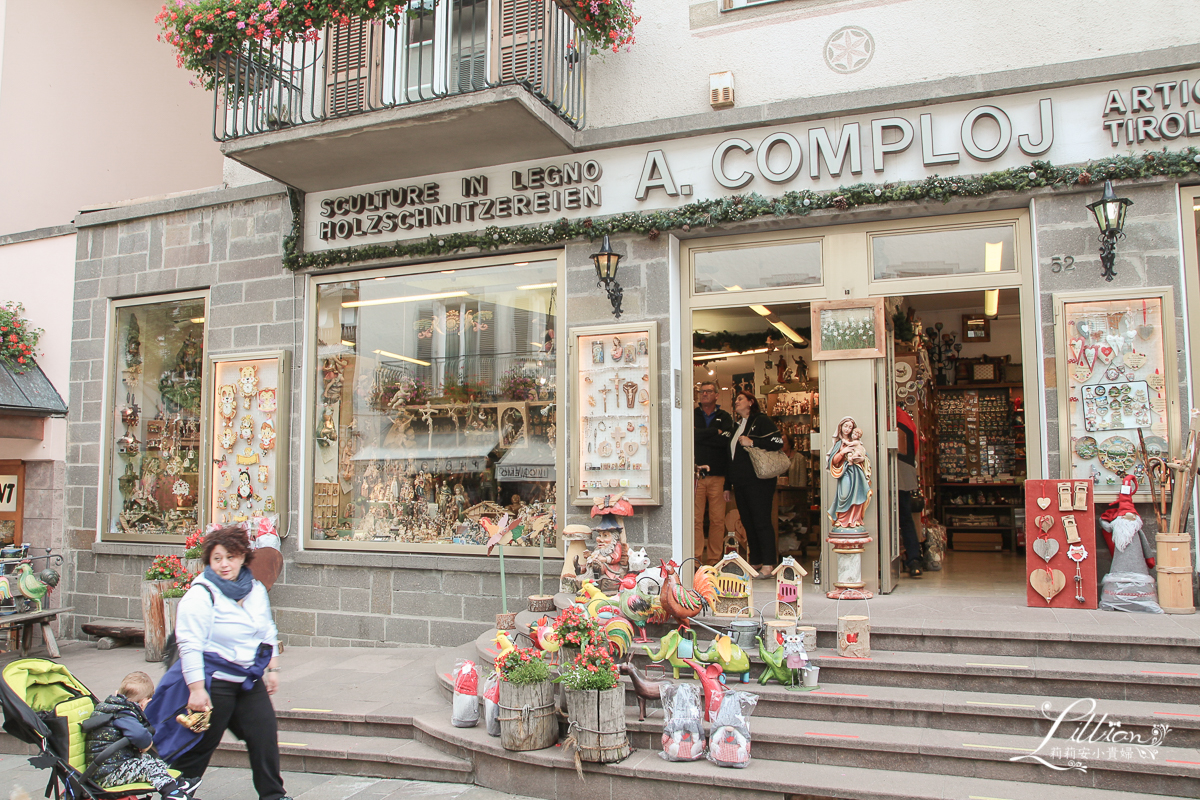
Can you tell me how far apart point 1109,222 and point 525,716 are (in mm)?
5168

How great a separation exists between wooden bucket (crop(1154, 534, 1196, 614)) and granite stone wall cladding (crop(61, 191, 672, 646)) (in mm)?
3517

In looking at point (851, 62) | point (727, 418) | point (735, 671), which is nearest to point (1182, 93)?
point (851, 62)

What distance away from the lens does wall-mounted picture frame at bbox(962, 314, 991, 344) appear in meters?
11.7

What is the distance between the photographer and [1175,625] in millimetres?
5434

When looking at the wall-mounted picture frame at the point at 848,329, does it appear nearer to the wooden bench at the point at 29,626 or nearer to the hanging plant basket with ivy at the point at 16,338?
the wooden bench at the point at 29,626

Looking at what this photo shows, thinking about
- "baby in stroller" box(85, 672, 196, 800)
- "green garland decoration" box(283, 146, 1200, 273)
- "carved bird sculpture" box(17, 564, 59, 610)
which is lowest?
"baby in stroller" box(85, 672, 196, 800)

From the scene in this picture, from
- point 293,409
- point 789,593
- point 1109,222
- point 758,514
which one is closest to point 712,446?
point 758,514

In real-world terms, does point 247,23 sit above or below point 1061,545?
above

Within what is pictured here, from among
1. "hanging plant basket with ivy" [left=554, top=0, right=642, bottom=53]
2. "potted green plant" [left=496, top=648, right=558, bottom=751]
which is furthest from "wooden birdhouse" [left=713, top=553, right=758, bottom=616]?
"hanging plant basket with ivy" [left=554, top=0, right=642, bottom=53]

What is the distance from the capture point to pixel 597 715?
4.71 meters

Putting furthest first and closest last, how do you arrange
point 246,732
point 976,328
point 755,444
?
1. point 976,328
2. point 755,444
3. point 246,732

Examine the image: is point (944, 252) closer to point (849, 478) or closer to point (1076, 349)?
point (1076, 349)

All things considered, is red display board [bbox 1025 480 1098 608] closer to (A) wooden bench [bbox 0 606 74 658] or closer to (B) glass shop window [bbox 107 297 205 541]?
(B) glass shop window [bbox 107 297 205 541]

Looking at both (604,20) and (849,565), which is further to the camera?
(604,20)
